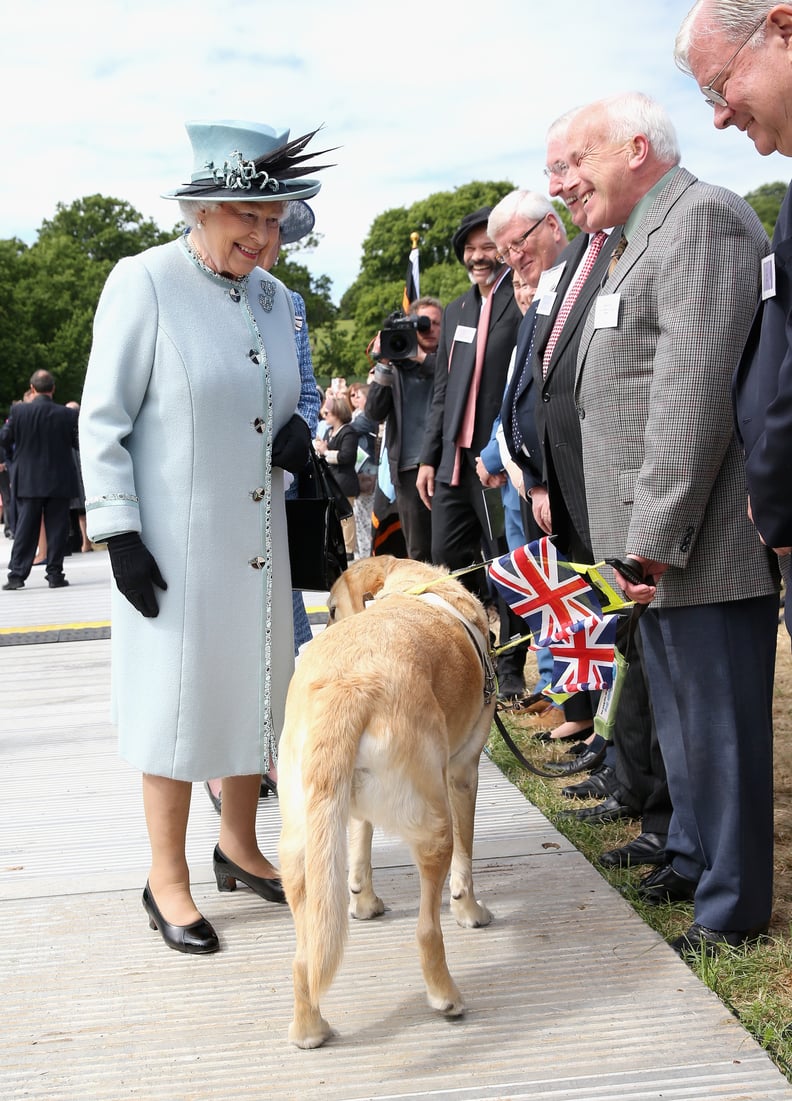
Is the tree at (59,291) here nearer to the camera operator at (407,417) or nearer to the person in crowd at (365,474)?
the person in crowd at (365,474)

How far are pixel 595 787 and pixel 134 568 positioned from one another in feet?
7.87

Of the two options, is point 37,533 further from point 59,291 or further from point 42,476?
point 59,291

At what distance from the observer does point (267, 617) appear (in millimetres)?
3420

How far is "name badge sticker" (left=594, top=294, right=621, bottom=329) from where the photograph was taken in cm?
316

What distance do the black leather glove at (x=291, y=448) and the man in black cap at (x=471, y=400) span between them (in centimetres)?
266

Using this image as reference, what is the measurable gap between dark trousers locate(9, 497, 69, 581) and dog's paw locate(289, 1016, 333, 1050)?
10.9m

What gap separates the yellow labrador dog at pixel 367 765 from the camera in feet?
7.99

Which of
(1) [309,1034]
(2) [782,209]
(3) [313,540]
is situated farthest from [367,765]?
(2) [782,209]

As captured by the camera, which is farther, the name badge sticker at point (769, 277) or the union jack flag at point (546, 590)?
the union jack flag at point (546, 590)

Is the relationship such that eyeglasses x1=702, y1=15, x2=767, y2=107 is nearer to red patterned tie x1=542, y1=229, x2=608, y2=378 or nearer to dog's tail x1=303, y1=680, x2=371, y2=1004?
red patterned tie x1=542, y1=229, x2=608, y2=378

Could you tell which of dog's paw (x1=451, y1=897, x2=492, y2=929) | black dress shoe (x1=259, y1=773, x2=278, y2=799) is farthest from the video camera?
dog's paw (x1=451, y1=897, x2=492, y2=929)

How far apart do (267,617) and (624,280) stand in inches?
60.1

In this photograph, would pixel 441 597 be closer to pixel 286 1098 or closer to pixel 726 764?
pixel 726 764

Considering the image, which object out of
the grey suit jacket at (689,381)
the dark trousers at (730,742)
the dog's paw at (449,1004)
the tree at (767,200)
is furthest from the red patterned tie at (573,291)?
the tree at (767,200)
